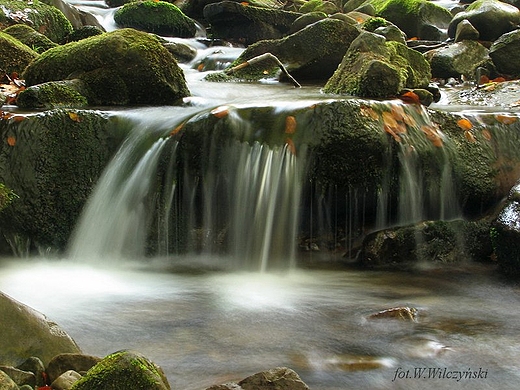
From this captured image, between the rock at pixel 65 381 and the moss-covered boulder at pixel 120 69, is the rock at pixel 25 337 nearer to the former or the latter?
the rock at pixel 65 381

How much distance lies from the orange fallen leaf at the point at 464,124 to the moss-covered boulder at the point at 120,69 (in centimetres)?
306

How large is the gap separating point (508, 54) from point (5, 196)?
8.50 metres

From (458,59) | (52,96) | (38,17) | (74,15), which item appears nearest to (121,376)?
(52,96)

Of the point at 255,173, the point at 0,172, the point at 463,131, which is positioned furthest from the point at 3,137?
the point at 463,131

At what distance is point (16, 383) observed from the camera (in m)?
2.32

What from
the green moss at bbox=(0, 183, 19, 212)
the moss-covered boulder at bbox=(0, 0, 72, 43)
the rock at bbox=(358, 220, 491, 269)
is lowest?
the rock at bbox=(358, 220, 491, 269)

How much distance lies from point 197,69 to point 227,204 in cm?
652

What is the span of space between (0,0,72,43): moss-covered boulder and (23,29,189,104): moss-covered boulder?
4.30 meters

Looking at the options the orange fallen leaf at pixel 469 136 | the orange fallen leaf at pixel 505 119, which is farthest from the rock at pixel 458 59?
the orange fallen leaf at pixel 469 136

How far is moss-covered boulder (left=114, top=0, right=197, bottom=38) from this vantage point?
14.9 metres

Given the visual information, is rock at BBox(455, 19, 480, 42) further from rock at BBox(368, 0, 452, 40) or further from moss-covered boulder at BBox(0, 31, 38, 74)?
moss-covered boulder at BBox(0, 31, 38, 74)

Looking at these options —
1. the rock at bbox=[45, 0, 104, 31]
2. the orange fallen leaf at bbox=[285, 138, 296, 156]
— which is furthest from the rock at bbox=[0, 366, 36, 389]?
→ the rock at bbox=[45, 0, 104, 31]

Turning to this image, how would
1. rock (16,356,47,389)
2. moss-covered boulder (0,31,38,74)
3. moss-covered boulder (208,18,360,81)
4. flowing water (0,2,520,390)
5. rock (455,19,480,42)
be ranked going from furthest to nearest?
rock (455,19,480,42), moss-covered boulder (208,18,360,81), moss-covered boulder (0,31,38,74), flowing water (0,2,520,390), rock (16,356,47,389)

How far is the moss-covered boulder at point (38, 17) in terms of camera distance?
34.1ft
